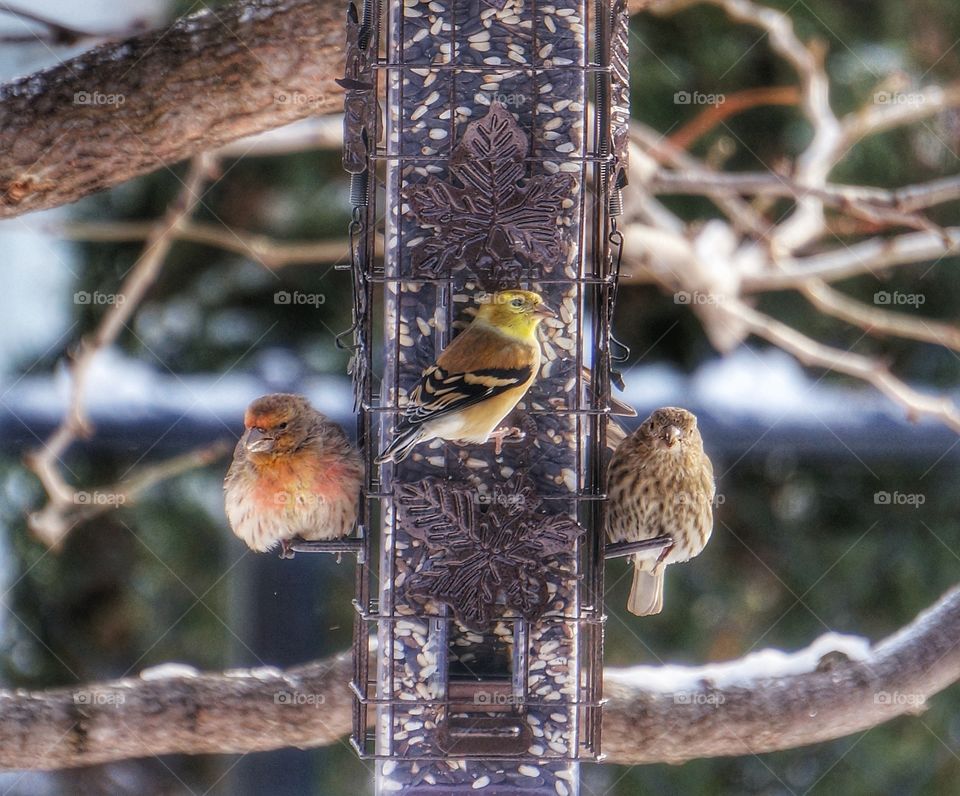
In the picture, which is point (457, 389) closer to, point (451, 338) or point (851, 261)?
point (451, 338)

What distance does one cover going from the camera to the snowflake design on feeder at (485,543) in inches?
140

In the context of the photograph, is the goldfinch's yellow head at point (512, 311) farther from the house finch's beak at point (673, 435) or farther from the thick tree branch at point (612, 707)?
the thick tree branch at point (612, 707)

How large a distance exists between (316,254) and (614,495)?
231 centimetres

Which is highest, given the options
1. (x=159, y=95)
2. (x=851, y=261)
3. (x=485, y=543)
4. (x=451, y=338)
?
(x=159, y=95)

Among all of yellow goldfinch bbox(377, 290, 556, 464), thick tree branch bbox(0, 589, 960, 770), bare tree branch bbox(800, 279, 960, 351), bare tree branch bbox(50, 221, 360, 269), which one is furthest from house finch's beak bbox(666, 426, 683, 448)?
bare tree branch bbox(800, 279, 960, 351)

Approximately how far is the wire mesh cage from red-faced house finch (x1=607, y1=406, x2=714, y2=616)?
0.37 meters

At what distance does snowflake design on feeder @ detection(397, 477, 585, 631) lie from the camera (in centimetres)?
356

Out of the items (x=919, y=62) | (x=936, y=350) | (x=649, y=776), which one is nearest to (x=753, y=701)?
(x=649, y=776)

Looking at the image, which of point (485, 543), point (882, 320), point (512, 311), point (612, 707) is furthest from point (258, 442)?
point (882, 320)

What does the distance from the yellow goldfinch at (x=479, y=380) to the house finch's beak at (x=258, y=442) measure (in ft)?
2.59

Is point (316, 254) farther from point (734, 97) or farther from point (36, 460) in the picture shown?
point (734, 97)

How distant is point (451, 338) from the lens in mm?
3676

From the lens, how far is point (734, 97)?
6.63 meters

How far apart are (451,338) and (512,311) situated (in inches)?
10.2
